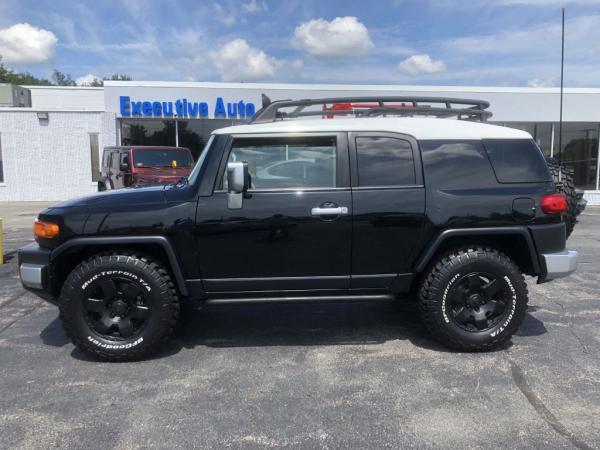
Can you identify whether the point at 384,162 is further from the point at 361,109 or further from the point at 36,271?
the point at 36,271

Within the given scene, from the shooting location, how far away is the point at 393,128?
405 centimetres

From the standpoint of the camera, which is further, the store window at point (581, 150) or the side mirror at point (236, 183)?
the store window at point (581, 150)

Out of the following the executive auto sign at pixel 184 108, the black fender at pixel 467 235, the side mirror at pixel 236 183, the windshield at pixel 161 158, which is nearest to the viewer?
the side mirror at pixel 236 183

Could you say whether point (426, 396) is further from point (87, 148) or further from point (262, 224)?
point (87, 148)

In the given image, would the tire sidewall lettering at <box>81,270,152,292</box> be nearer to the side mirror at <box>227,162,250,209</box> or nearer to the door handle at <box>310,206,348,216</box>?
the side mirror at <box>227,162,250,209</box>

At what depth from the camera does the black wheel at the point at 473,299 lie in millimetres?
3947

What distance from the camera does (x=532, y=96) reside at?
18.2 meters

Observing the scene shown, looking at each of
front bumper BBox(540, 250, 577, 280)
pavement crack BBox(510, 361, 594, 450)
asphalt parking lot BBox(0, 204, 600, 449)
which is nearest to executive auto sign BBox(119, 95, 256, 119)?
asphalt parking lot BBox(0, 204, 600, 449)

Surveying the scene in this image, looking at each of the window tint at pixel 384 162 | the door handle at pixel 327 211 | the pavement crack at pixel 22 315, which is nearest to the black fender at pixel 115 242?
the door handle at pixel 327 211

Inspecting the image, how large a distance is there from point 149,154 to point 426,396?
10.3 meters

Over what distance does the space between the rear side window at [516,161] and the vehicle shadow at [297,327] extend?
4.61 ft

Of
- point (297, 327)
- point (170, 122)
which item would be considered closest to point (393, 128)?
point (297, 327)

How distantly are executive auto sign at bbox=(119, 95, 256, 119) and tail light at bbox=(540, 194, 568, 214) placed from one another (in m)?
14.6

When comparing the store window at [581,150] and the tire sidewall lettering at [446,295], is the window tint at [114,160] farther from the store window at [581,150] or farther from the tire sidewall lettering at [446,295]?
the store window at [581,150]
